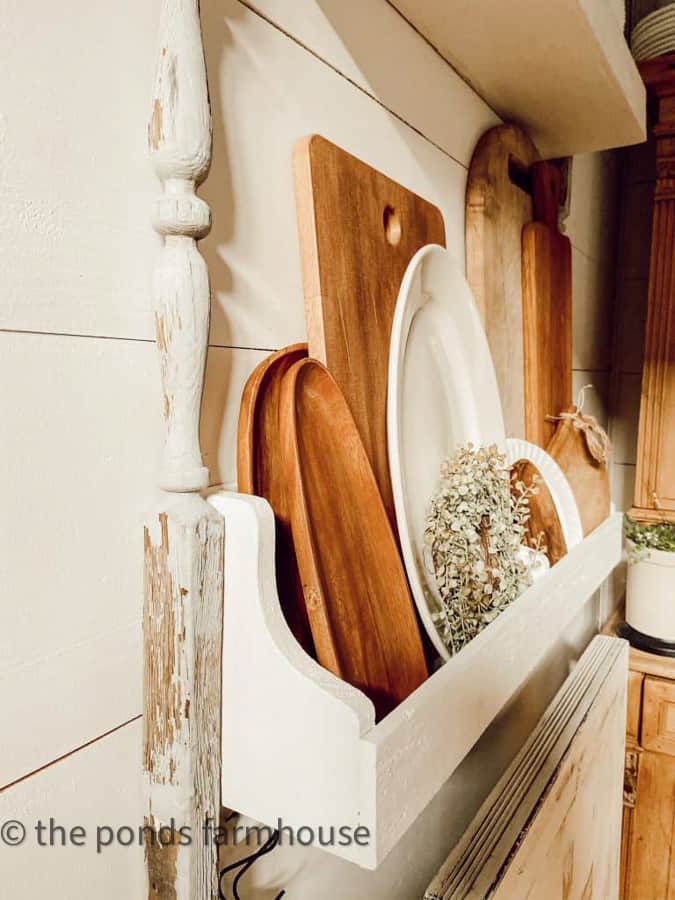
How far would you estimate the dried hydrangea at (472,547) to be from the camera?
1.94ft

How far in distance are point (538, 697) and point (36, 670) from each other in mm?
1000

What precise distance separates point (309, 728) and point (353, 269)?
363 mm

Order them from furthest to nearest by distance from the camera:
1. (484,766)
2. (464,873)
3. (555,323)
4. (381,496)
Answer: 1. (555,323)
2. (484,766)
3. (464,873)
4. (381,496)

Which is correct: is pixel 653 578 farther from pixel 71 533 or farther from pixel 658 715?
pixel 71 533

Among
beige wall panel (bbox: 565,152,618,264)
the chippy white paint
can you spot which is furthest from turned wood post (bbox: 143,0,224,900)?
beige wall panel (bbox: 565,152,618,264)

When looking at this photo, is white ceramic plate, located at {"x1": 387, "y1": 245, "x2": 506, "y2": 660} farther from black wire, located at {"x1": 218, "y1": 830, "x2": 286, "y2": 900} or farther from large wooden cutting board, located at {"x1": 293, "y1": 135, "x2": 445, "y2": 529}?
black wire, located at {"x1": 218, "y1": 830, "x2": 286, "y2": 900}

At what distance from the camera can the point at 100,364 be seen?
402mm

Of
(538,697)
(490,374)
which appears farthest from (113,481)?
(538,697)

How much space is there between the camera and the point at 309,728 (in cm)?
40

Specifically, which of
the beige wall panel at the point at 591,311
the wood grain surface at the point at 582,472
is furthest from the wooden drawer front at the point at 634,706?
the beige wall panel at the point at 591,311

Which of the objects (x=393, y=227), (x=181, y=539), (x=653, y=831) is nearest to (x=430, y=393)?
(x=393, y=227)

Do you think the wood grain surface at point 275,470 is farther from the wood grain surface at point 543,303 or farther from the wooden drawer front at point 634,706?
the wooden drawer front at point 634,706

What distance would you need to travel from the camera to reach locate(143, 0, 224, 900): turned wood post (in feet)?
1.30

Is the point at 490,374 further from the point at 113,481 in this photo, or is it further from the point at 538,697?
the point at 538,697
